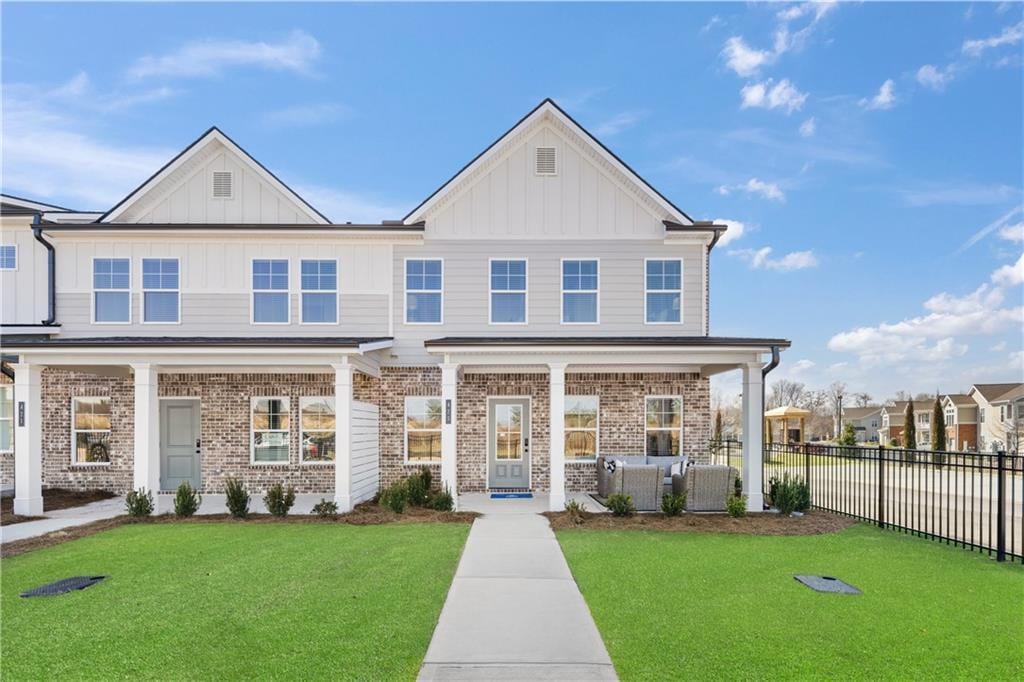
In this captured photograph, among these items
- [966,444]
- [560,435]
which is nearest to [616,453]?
[560,435]

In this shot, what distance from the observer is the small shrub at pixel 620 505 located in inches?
422

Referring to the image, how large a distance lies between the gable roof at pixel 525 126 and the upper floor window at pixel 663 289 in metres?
1.19

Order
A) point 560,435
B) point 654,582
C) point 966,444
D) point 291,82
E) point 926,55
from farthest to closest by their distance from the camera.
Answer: point 966,444
point 291,82
point 926,55
point 560,435
point 654,582

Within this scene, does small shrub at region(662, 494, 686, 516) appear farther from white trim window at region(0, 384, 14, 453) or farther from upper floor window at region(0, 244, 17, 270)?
upper floor window at region(0, 244, 17, 270)

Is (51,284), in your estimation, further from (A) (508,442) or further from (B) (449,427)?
(A) (508,442)

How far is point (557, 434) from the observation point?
37.6ft

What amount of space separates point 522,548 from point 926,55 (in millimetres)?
17693

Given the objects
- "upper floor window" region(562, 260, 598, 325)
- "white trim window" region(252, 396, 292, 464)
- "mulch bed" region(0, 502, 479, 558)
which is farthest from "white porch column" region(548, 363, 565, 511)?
"white trim window" region(252, 396, 292, 464)

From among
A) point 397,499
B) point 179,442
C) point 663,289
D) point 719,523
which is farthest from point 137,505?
point 663,289

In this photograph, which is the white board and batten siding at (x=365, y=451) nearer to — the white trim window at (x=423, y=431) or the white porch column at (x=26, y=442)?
the white trim window at (x=423, y=431)

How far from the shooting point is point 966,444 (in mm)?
57094

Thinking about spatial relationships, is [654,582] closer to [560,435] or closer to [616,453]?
[560,435]

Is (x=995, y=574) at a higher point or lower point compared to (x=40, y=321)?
lower

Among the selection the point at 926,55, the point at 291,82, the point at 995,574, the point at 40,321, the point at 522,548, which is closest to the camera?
the point at 995,574
